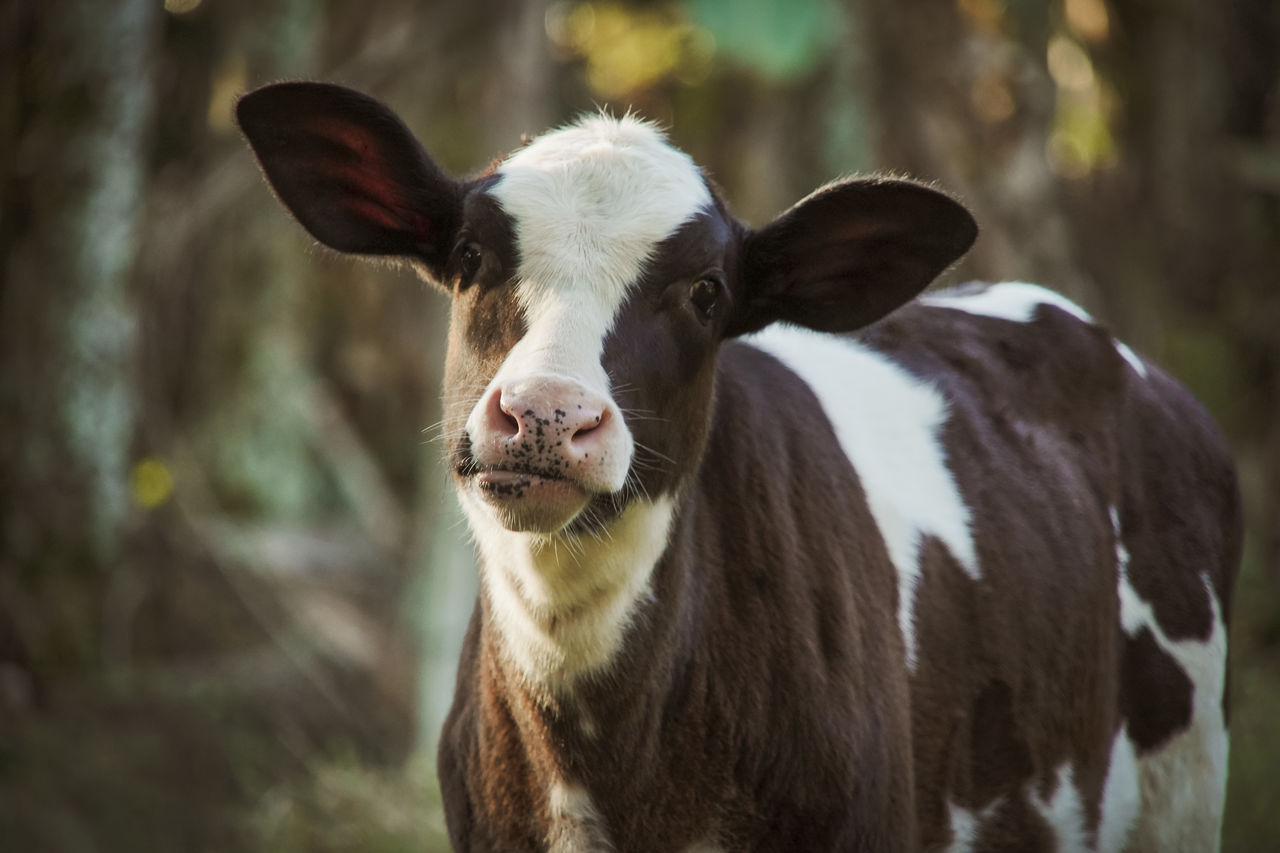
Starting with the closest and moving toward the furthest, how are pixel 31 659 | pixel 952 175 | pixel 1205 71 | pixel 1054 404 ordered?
pixel 1054 404 → pixel 31 659 → pixel 952 175 → pixel 1205 71

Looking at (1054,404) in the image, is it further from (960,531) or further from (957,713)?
(957,713)

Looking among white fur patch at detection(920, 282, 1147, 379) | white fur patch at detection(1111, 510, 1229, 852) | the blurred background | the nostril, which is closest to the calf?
the nostril

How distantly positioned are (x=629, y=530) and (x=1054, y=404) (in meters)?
1.94

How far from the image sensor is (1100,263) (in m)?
12.6

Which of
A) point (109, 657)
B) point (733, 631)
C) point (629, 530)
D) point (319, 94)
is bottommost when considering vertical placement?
point (109, 657)

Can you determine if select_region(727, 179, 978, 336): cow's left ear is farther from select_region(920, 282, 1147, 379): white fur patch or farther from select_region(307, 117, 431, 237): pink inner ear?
select_region(920, 282, 1147, 379): white fur patch

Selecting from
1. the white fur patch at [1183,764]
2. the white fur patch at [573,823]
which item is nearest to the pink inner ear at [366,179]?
the white fur patch at [573,823]

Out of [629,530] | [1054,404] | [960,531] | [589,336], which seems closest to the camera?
[589,336]

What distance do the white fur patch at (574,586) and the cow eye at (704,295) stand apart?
1.47 ft

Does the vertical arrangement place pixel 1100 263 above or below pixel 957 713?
above

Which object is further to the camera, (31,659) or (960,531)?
(31,659)

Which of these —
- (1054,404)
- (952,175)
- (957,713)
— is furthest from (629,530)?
(952,175)

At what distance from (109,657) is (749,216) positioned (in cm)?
705

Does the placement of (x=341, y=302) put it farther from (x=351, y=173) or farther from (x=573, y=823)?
(x=573, y=823)
